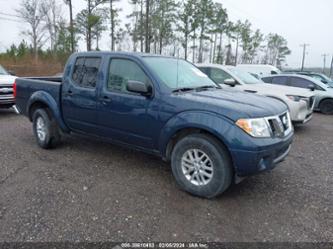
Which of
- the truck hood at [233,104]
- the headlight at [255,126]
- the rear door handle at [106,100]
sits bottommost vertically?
the headlight at [255,126]

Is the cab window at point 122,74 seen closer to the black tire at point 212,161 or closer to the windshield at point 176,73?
the windshield at point 176,73

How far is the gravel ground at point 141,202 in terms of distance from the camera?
2887mm

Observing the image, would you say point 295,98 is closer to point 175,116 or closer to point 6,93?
point 175,116

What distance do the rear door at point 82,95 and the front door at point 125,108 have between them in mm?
219

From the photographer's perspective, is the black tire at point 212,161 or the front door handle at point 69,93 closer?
the black tire at point 212,161

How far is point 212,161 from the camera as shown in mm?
3438

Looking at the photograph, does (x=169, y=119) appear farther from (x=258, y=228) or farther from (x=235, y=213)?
(x=258, y=228)

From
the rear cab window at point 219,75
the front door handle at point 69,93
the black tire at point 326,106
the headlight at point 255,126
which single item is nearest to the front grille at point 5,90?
the front door handle at point 69,93

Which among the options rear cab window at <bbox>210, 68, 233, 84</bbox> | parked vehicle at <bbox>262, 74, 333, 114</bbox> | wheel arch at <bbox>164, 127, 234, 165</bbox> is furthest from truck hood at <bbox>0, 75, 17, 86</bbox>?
parked vehicle at <bbox>262, 74, 333, 114</bbox>

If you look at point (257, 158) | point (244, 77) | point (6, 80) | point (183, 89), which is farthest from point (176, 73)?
point (6, 80)

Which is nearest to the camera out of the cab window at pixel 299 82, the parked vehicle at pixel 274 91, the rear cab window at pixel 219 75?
the parked vehicle at pixel 274 91

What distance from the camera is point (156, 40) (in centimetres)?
3344

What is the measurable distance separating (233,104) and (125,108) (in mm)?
1535

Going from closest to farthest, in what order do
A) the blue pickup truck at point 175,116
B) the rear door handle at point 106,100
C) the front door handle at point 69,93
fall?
the blue pickup truck at point 175,116, the rear door handle at point 106,100, the front door handle at point 69,93
